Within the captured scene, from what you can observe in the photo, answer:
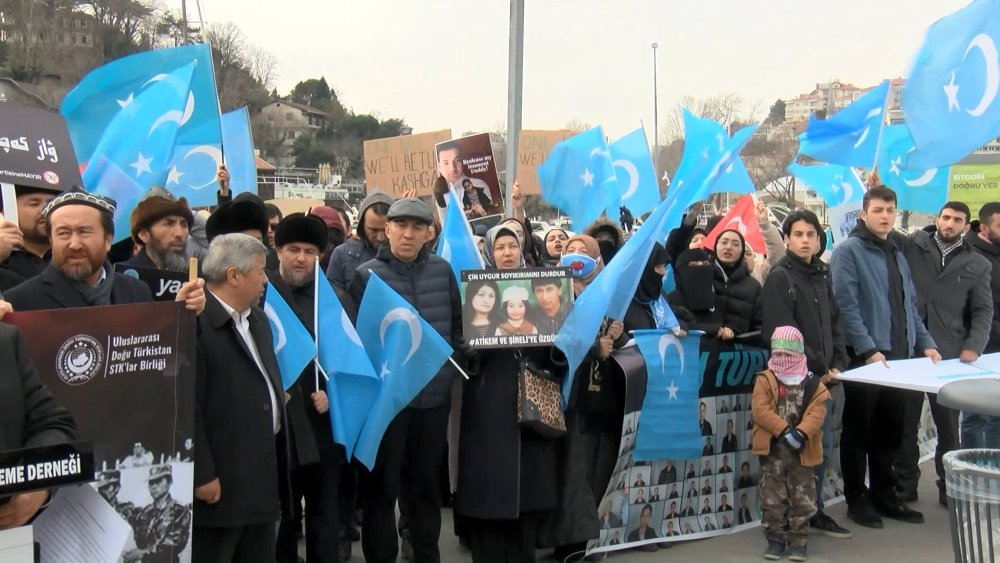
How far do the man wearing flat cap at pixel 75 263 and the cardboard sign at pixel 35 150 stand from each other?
39.8 inches

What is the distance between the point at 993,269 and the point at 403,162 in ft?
19.1

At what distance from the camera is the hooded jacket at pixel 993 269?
23.1 ft

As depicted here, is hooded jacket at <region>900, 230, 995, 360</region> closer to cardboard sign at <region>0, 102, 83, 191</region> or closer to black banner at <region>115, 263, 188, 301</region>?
black banner at <region>115, 263, 188, 301</region>

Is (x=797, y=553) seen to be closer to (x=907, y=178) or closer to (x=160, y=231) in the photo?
(x=160, y=231)

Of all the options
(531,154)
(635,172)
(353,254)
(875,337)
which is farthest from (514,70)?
(875,337)

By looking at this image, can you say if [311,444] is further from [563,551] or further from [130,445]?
[563,551]

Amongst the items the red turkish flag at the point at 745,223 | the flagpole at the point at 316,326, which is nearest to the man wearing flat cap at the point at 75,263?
the flagpole at the point at 316,326

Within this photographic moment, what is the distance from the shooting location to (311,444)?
431 centimetres

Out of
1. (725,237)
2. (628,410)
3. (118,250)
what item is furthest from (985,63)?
(118,250)

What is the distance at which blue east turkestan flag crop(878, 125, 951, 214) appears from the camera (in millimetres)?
9211

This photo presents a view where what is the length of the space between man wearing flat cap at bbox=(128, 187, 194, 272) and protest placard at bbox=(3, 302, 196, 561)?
1165mm

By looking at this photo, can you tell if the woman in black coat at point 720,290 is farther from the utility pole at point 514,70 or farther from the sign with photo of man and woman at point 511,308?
the utility pole at point 514,70

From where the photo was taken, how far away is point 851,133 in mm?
8141

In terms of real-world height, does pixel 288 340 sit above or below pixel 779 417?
above
